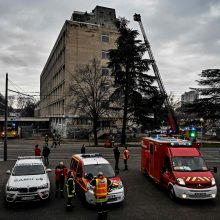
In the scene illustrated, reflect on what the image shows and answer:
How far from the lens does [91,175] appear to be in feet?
39.2

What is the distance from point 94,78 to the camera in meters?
41.3

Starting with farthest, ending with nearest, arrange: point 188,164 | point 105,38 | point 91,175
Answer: point 105,38 < point 188,164 < point 91,175

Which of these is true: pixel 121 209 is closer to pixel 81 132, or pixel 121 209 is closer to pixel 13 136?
pixel 81 132

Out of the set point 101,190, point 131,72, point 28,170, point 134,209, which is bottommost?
point 134,209

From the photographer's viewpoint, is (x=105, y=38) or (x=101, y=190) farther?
(x=105, y=38)

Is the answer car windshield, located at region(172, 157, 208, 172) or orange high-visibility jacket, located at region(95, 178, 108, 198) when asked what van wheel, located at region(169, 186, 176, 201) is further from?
orange high-visibility jacket, located at region(95, 178, 108, 198)

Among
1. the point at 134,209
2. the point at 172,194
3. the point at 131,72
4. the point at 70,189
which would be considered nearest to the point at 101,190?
the point at 70,189

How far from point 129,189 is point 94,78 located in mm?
28300

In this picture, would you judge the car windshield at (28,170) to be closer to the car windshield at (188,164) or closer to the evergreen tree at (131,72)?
the car windshield at (188,164)

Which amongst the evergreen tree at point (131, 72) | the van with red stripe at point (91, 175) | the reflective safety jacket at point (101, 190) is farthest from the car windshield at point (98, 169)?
the evergreen tree at point (131, 72)

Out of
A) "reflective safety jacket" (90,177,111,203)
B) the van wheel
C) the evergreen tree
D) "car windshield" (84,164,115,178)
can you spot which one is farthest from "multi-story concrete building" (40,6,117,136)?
"reflective safety jacket" (90,177,111,203)

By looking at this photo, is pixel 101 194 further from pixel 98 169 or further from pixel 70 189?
pixel 98 169

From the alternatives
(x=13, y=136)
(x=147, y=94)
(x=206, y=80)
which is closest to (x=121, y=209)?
(x=147, y=94)

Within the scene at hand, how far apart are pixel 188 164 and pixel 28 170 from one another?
289 inches
